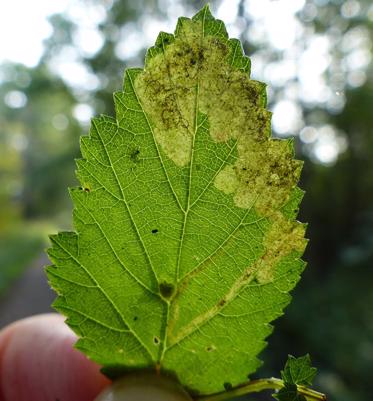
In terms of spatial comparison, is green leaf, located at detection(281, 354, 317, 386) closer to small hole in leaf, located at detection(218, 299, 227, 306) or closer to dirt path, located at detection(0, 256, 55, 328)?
small hole in leaf, located at detection(218, 299, 227, 306)

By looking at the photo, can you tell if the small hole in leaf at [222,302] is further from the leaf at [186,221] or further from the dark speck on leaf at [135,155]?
the dark speck on leaf at [135,155]

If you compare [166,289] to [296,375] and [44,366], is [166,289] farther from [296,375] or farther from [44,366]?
[44,366]

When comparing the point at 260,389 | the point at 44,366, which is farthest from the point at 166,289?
the point at 44,366

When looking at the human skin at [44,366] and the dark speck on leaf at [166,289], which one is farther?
the human skin at [44,366]

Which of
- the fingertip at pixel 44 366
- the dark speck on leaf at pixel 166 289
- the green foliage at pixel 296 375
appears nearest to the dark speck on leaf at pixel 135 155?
the dark speck on leaf at pixel 166 289

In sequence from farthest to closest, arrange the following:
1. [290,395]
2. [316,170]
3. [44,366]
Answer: [316,170] → [44,366] → [290,395]

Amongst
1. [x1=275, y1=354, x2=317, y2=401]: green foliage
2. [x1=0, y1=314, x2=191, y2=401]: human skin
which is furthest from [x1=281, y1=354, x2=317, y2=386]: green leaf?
[x1=0, y1=314, x2=191, y2=401]: human skin

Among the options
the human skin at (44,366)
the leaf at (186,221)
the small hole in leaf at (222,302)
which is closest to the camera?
the leaf at (186,221)
